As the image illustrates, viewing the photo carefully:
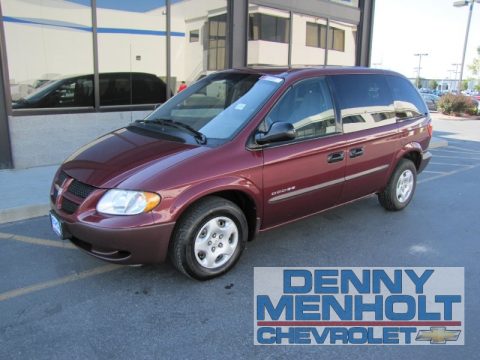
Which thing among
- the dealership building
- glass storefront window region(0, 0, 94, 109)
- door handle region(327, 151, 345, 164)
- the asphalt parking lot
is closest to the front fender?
the asphalt parking lot

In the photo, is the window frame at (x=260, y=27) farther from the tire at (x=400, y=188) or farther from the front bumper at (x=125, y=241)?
the front bumper at (x=125, y=241)

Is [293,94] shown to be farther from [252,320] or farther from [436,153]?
[436,153]

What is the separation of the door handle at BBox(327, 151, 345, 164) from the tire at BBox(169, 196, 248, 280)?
1.16 metres

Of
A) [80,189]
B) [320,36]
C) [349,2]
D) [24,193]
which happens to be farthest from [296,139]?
[349,2]

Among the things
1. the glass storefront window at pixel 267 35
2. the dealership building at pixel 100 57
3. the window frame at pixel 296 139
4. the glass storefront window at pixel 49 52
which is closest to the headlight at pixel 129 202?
the window frame at pixel 296 139

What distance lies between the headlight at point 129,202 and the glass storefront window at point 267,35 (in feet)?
26.1

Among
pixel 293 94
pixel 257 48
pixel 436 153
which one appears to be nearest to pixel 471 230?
pixel 293 94

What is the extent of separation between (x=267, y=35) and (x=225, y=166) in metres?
8.30

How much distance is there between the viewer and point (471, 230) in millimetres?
5059

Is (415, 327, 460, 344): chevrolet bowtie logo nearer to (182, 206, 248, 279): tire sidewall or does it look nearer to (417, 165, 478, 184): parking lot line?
(182, 206, 248, 279): tire sidewall

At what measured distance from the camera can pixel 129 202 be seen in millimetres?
3189

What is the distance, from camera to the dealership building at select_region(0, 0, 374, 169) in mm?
6969

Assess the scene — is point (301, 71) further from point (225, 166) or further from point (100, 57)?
point (100, 57)

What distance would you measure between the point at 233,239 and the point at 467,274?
84.7 inches
